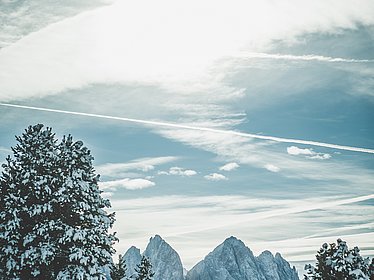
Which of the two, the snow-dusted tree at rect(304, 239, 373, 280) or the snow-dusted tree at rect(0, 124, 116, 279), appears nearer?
the snow-dusted tree at rect(0, 124, 116, 279)

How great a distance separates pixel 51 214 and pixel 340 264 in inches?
665

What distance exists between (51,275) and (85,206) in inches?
130

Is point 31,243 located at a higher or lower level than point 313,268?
higher

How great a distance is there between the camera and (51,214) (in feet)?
60.5

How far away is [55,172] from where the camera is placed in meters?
19.3

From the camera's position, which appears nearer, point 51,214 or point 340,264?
point 51,214

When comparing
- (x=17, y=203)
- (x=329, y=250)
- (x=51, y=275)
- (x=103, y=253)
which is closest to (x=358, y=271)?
(x=329, y=250)

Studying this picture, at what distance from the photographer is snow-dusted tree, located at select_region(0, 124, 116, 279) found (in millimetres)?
17250

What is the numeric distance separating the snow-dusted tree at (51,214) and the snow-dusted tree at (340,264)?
13.7 m

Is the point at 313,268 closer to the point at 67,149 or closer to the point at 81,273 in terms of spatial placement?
the point at 81,273

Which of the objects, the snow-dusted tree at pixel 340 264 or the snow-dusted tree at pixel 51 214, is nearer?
the snow-dusted tree at pixel 51 214

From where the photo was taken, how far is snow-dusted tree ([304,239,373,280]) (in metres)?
23.2

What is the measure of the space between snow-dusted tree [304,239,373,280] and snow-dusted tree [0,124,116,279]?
13.7 metres

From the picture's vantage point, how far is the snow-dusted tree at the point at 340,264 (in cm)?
2323
